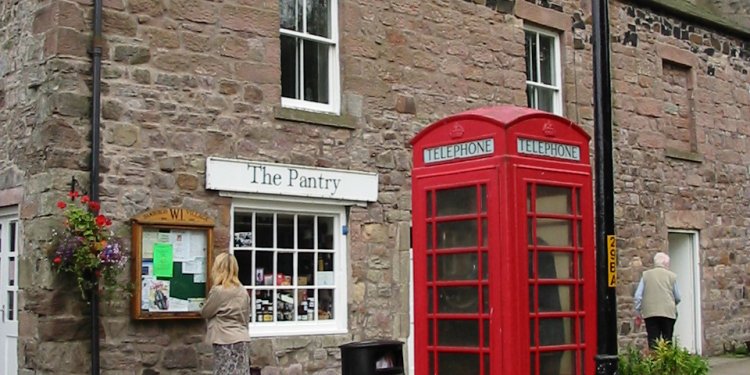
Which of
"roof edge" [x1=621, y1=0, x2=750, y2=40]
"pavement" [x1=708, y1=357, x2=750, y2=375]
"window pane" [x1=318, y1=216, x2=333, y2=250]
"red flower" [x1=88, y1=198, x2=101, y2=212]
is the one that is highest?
"roof edge" [x1=621, y1=0, x2=750, y2=40]

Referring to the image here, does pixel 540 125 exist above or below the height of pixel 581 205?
above

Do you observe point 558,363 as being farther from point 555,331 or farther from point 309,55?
point 309,55

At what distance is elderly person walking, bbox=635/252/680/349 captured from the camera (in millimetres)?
12414

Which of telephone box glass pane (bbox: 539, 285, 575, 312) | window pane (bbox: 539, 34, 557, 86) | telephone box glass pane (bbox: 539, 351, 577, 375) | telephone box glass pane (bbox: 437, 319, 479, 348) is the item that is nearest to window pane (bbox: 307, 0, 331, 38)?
window pane (bbox: 539, 34, 557, 86)

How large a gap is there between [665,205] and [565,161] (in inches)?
371

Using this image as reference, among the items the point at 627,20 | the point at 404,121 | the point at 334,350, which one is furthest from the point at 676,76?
the point at 334,350

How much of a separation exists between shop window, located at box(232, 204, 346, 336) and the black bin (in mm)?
3426

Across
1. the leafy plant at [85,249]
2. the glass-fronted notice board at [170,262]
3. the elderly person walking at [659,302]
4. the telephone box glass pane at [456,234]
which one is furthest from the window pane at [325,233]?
the telephone box glass pane at [456,234]

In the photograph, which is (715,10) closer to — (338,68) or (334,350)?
(338,68)

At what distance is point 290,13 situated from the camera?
11633 millimetres

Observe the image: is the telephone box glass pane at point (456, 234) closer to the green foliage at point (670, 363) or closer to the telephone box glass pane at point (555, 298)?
the telephone box glass pane at point (555, 298)

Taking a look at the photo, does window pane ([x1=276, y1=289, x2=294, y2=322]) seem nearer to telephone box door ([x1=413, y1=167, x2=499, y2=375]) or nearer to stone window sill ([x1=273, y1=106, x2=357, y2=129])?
stone window sill ([x1=273, y1=106, x2=357, y2=129])

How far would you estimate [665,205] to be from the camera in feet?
53.6

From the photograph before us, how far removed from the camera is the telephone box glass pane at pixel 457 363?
7246 millimetres
